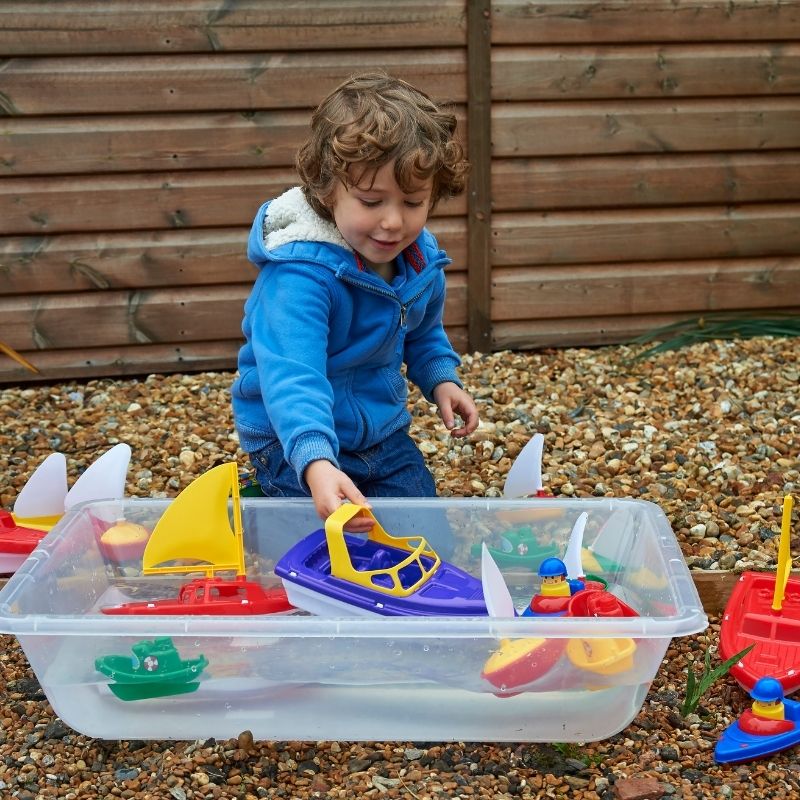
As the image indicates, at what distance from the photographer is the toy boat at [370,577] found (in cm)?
156

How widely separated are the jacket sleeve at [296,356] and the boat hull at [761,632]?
0.68 m

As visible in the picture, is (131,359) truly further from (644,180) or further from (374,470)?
(644,180)

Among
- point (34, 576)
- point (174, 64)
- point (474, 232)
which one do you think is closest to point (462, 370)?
point (474, 232)

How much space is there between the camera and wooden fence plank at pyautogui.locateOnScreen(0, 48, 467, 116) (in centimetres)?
305

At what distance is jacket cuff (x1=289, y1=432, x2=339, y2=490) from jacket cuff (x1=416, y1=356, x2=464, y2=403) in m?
0.51

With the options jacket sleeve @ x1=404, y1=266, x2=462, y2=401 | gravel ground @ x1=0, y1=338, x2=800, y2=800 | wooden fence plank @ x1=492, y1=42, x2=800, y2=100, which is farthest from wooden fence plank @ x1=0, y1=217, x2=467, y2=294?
jacket sleeve @ x1=404, y1=266, x2=462, y2=401

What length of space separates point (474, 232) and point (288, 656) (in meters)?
2.07

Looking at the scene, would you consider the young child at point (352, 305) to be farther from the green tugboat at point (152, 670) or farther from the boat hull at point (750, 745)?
the boat hull at point (750, 745)

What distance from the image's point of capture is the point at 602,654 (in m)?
1.44

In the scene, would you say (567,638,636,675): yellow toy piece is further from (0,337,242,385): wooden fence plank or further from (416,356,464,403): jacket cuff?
(0,337,242,385): wooden fence plank

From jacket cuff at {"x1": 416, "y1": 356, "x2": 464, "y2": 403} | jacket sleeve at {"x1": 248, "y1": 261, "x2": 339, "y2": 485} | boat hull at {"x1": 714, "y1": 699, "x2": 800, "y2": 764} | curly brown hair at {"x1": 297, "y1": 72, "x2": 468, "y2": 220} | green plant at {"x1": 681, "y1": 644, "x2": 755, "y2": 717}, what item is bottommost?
boat hull at {"x1": 714, "y1": 699, "x2": 800, "y2": 764}

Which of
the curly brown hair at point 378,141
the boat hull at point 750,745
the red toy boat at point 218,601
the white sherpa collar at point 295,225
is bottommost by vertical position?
the boat hull at point 750,745

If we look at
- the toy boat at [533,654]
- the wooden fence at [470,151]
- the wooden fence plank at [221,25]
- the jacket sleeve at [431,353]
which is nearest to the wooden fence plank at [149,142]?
the wooden fence at [470,151]

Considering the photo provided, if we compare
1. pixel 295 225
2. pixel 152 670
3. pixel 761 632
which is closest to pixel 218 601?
pixel 152 670
